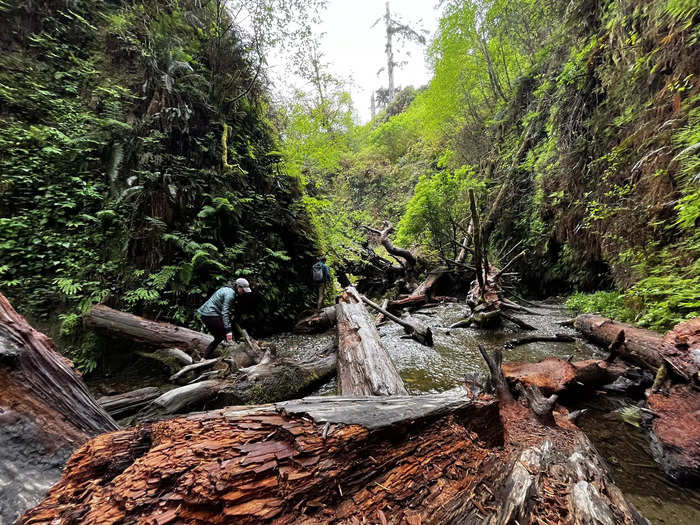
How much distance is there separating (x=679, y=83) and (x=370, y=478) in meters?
6.11

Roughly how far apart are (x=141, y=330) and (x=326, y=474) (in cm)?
439

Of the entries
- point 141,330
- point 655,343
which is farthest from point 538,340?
point 141,330

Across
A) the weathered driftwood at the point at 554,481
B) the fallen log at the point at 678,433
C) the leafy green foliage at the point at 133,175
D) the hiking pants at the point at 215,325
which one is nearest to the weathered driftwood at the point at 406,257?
the leafy green foliage at the point at 133,175

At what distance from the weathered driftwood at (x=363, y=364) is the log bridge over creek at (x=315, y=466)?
3.28 feet

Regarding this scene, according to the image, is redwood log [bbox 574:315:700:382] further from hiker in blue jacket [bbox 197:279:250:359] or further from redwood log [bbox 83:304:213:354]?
redwood log [bbox 83:304:213:354]

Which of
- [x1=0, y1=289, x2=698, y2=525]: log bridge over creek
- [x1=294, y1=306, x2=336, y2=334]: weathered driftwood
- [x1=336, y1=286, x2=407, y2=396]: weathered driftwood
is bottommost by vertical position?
[x1=294, y1=306, x2=336, y2=334]: weathered driftwood

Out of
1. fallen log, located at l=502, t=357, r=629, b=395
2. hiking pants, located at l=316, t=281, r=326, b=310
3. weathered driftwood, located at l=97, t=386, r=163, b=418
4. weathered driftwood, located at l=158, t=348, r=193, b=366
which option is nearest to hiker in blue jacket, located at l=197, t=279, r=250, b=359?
weathered driftwood, located at l=158, t=348, r=193, b=366

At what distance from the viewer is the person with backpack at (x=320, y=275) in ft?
23.8

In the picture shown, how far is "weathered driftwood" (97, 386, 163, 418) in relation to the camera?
2.80 m

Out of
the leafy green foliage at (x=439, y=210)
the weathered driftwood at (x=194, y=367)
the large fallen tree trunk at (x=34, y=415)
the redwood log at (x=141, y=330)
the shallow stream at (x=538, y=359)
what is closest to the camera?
the large fallen tree trunk at (x=34, y=415)

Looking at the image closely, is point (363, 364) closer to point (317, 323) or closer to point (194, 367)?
point (194, 367)

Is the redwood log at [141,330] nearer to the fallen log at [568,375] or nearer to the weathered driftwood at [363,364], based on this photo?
the weathered driftwood at [363,364]

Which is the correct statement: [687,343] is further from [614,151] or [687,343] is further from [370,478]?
[614,151]

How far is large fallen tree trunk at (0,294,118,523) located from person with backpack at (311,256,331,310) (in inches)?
220
